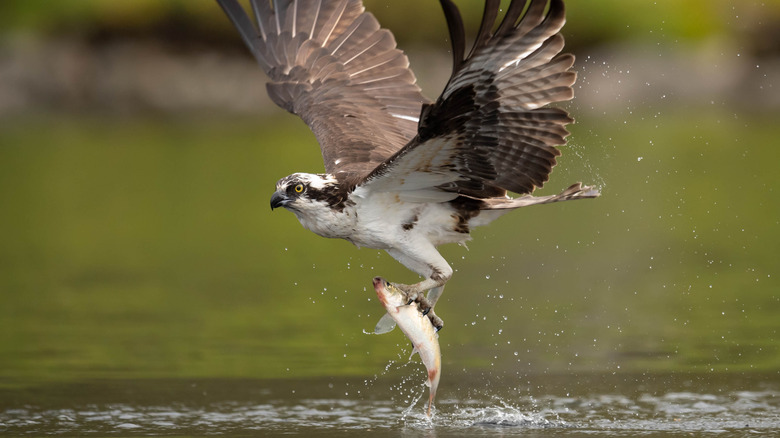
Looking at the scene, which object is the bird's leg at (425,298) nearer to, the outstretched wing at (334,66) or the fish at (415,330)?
the fish at (415,330)

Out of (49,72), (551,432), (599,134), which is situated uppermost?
(49,72)

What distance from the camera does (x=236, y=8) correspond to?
37.1ft

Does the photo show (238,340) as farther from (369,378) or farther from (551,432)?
(551,432)

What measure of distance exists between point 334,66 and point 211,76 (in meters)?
30.9

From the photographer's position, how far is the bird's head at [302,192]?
949 cm

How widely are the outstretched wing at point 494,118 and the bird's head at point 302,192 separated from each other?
1.00 feet

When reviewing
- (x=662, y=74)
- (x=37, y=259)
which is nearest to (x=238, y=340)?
(x=37, y=259)

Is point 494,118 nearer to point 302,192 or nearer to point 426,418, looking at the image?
point 302,192

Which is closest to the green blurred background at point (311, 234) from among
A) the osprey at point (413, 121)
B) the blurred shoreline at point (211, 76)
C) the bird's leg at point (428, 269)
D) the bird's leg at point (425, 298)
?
the blurred shoreline at point (211, 76)

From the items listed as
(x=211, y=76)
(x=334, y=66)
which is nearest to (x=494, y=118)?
(x=334, y=66)

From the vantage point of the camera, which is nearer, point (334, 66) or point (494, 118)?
point (494, 118)

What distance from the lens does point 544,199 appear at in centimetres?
970

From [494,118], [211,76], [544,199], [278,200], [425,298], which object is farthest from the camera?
[211,76]

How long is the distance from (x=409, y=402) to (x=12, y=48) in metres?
34.9
